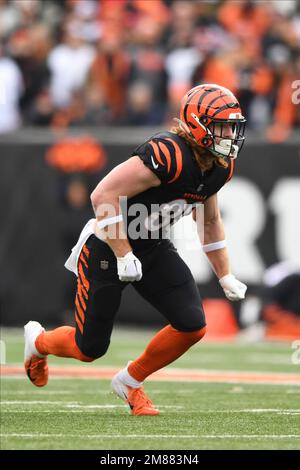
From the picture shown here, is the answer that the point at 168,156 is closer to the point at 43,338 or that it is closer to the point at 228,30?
the point at 43,338

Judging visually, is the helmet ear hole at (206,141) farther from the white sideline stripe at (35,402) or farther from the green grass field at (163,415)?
the white sideline stripe at (35,402)

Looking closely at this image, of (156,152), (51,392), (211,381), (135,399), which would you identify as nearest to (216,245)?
(156,152)

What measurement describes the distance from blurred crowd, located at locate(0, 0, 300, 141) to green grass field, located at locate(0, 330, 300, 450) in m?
3.45

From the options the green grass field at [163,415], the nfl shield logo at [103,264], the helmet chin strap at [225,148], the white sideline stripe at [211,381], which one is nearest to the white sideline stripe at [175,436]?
the green grass field at [163,415]

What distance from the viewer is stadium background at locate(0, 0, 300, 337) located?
11133mm

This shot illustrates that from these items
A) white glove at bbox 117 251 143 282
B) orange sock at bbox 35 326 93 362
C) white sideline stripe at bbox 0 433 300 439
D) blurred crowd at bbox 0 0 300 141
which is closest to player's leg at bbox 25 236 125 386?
orange sock at bbox 35 326 93 362

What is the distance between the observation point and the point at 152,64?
11781mm

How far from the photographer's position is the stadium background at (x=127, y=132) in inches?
438

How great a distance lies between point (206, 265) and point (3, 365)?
3.25 meters

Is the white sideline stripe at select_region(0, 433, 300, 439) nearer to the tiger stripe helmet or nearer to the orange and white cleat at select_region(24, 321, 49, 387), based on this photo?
the orange and white cleat at select_region(24, 321, 49, 387)

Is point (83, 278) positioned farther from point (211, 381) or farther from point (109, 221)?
point (211, 381)

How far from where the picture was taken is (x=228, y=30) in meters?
12.8

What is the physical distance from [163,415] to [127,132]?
596 centimetres
